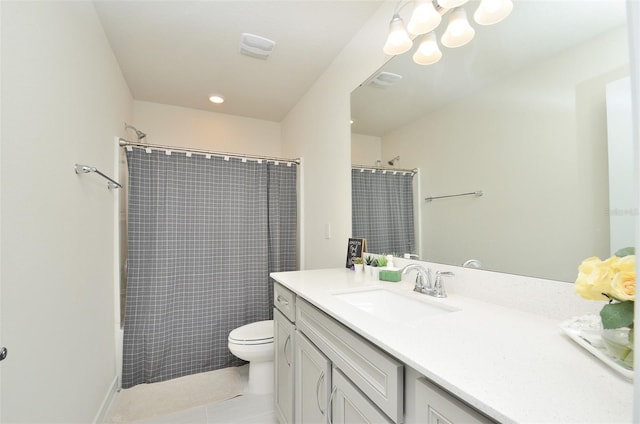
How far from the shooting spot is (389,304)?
122cm

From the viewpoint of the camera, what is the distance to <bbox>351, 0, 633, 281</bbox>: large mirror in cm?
78

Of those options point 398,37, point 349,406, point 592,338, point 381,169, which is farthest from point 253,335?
point 398,37

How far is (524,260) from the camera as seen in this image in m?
0.92

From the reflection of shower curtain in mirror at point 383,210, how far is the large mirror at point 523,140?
9 centimetres

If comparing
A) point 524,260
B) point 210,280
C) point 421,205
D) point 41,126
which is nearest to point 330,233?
point 421,205

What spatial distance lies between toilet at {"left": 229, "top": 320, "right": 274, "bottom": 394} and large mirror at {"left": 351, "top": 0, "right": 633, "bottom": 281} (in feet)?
4.00

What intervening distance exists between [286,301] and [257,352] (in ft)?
2.19

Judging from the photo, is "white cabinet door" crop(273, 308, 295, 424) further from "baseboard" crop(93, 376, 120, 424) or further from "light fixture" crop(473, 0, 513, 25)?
"light fixture" crop(473, 0, 513, 25)

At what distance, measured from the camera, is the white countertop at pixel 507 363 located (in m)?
0.43

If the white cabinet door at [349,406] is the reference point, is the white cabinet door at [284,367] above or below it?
below

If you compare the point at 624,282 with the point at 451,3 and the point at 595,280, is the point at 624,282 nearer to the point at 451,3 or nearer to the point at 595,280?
the point at 595,280

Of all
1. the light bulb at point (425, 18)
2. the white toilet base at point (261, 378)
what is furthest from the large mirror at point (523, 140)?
the white toilet base at point (261, 378)

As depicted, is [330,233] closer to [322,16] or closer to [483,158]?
[483,158]

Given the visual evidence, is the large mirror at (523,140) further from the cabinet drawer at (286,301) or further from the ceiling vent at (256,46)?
the ceiling vent at (256,46)
